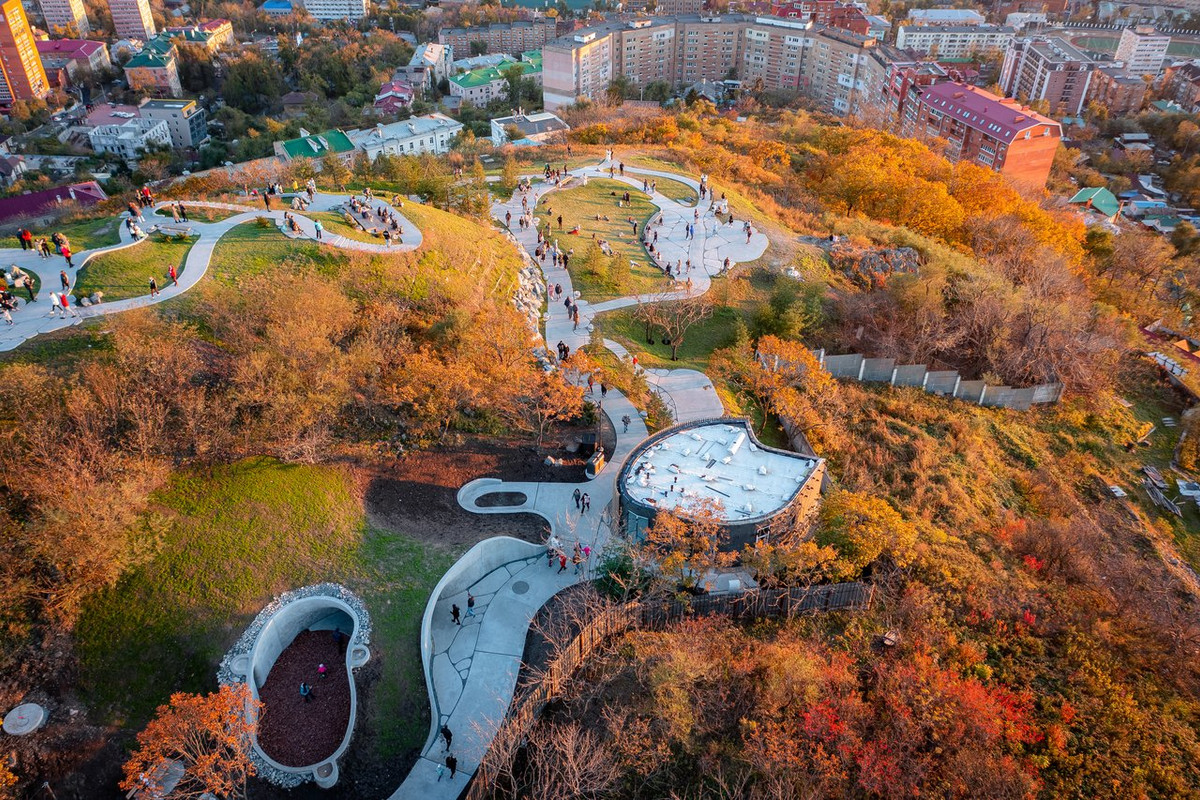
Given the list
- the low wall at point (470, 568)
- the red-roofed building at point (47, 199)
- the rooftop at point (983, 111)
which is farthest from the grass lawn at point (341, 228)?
the rooftop at point (983, 111)

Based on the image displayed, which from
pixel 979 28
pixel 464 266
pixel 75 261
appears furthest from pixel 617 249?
pixel 979 28

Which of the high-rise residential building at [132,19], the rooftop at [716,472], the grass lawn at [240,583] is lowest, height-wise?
the grass lawn at [240,583]

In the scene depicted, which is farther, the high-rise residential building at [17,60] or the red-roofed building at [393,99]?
the high-rise residential building at [17,60]

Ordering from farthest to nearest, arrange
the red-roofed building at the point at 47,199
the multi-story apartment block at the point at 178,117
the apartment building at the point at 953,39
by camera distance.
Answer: the apartment building at the point at 953,39, the multi-story apartment block at the point at 178,117, the red-roofed building at the point at 47,199

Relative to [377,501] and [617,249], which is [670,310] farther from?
[377,501]

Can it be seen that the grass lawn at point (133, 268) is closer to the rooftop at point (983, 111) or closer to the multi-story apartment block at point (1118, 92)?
the rooftop at point (983, 111)

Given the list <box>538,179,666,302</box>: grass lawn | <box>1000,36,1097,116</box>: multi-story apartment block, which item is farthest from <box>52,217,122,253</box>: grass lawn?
<box>1000,36,1097,116</box>: multi-story apartment block

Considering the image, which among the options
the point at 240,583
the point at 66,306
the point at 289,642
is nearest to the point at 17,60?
→ the point at 66,306
